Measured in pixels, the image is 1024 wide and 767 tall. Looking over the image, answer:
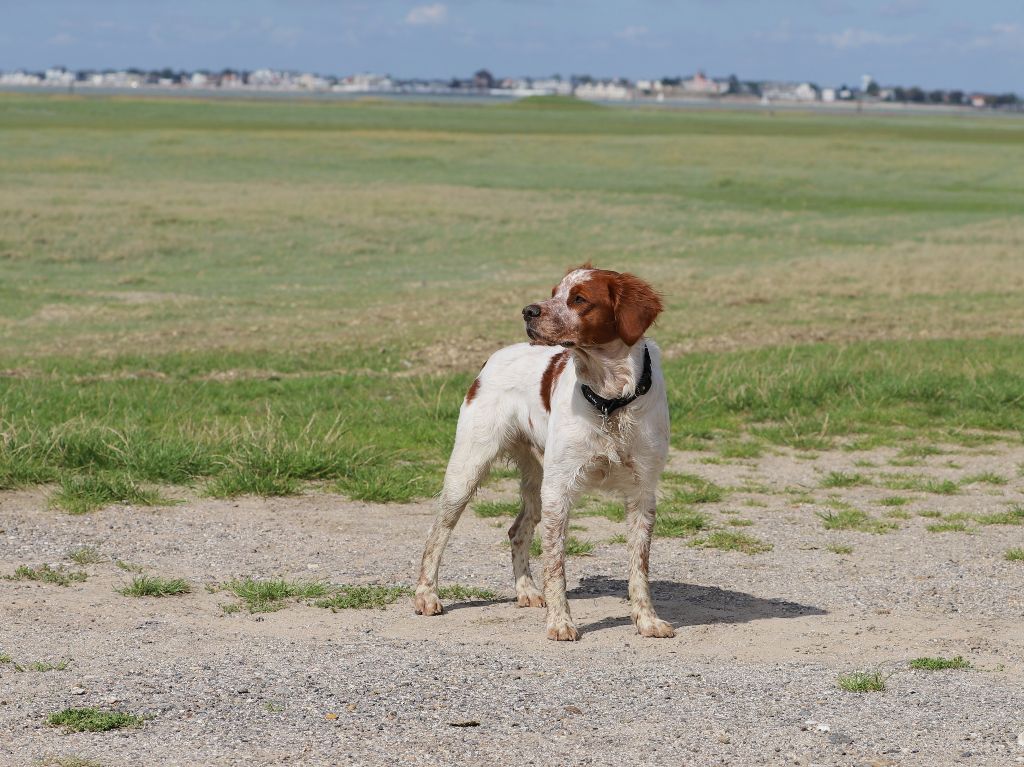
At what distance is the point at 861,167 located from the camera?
57812 millimetres

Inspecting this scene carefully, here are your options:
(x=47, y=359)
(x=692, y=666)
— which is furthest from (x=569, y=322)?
(x=47, y=359)

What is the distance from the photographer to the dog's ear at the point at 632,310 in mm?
6824

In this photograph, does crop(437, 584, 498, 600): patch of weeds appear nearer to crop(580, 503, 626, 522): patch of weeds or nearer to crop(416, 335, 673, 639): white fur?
crop(416, 335, 673, 639): white fur

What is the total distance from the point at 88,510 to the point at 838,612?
16.7 ft

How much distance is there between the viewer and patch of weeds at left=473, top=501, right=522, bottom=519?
10156 millimetres

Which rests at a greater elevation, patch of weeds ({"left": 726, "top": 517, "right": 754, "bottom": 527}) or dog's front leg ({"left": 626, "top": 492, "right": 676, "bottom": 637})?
dog's front leg ({"left": 626, "top": 492, "right": 676, "bottom": 637})

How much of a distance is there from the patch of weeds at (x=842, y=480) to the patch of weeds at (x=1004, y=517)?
1207 mm

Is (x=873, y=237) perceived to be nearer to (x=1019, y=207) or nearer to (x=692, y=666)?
(x=1019, y=207)

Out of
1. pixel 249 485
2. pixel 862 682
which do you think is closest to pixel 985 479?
pixel 862 682

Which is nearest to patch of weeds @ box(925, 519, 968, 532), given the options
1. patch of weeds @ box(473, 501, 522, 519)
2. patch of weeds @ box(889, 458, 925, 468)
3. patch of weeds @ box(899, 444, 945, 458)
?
patch of weeds @ box(889, 458, 925, 468)

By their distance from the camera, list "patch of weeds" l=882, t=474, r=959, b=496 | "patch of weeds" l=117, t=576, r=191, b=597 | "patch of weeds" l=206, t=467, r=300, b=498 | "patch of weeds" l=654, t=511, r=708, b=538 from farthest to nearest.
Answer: "patch of weeds" l=882, t=474, r=959, b=496
"patch of weeds" l=206, t=467, r=300, b=498
"patch of weeds" l=654, t=511, r=708, b=538
"patch of weeds" l=117, t=576, r=191, b=597

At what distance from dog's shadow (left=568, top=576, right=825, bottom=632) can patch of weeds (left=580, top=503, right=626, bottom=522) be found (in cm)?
151

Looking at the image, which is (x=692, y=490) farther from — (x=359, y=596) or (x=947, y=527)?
(x=359, y=596)

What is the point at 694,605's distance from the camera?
791cm
